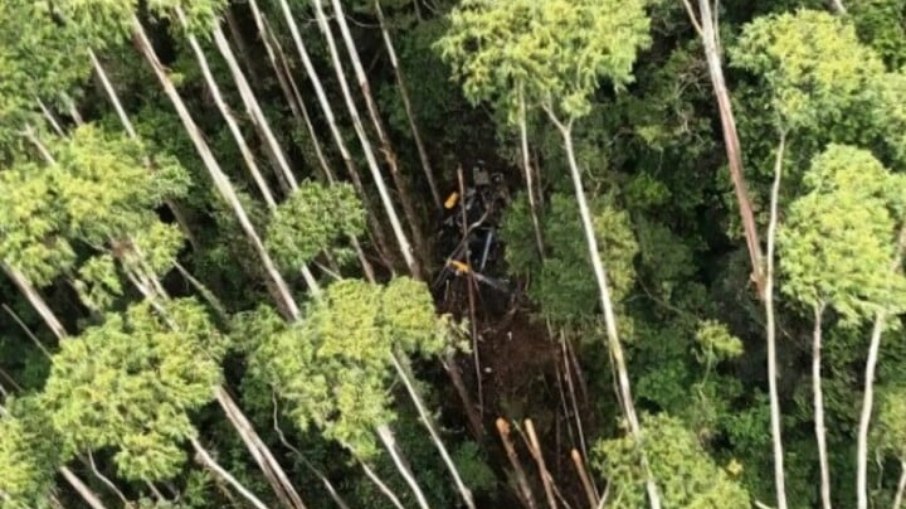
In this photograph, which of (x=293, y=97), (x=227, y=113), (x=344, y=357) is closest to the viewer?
(x=344, y=357)

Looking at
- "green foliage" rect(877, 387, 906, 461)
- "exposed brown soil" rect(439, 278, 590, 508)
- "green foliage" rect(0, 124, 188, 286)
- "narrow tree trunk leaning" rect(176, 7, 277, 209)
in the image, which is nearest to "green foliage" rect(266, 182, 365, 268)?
"narrow tree trunk leaning" rect(176, 7, 277, 209)

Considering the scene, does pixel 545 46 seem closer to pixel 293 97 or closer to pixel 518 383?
pixel 293 97

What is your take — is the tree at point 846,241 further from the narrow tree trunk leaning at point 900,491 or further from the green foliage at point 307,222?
the green foliage at point 307,222

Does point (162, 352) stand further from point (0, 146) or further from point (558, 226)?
point (558, 226)

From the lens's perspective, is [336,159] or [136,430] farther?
[336,159]

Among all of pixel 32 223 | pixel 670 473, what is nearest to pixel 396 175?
pixel 32 223

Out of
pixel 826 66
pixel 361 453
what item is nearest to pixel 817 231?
pixel 826 66
